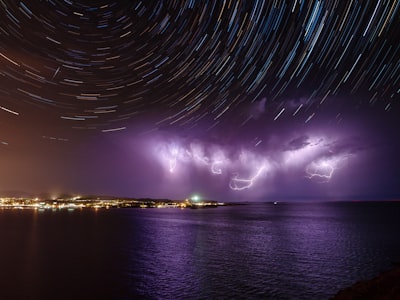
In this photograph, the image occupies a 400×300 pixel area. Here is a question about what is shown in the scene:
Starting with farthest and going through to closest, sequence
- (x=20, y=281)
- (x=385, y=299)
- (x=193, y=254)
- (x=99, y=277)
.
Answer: (x=193, y=254), (x=99, y=277), (x=20, y=281), (x=385, y=299)

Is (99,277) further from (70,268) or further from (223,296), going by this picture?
(223,296)

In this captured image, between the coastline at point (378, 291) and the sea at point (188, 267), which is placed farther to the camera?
the sea at point (188, 267)

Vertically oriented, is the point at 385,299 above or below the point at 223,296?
above

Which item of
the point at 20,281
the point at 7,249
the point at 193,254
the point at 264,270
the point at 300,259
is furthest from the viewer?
the point at 7,249

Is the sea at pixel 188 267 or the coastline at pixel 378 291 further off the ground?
the coastline at pixel 378 291

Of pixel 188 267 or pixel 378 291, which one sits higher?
pixel 378 291

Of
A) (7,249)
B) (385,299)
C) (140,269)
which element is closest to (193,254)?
(140,269)

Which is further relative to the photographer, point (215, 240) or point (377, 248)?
point (215, 240)

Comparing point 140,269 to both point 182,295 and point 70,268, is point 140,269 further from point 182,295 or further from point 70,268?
point 182,295

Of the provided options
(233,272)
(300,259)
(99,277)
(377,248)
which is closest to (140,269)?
(99,277)

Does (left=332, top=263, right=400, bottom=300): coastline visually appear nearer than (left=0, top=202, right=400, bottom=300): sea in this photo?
Yes

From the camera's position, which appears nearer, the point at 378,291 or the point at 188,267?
the point at 378,291
